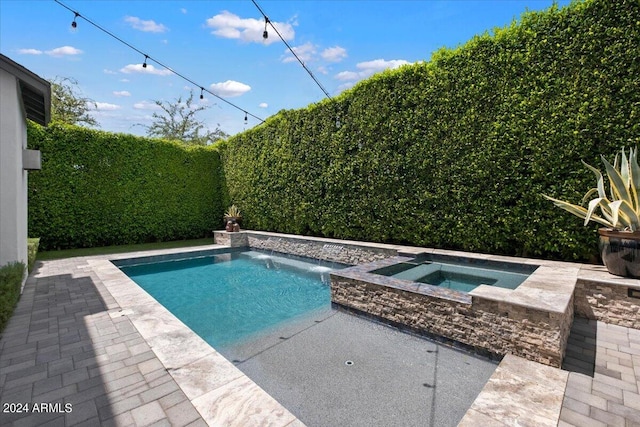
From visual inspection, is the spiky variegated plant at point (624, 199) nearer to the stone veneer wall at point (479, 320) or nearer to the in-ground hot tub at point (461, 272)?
the in-ground hot tub at point (461, 272)

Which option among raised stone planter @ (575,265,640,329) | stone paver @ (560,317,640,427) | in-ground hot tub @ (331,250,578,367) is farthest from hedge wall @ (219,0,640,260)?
stone paver @ (560,317,640,427)

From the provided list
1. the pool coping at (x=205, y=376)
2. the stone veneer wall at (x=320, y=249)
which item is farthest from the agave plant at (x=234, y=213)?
the pool coping at (x=205, y=376)

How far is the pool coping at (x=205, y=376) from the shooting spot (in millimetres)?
2098

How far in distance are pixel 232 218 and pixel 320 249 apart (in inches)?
203

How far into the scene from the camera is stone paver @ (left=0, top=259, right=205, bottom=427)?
217 centimetres

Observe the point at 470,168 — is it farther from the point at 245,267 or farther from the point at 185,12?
the point at 185,12

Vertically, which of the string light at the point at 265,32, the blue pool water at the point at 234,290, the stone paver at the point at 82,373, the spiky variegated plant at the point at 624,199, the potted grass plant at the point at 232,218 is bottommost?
the blue pool water at the point at 234,290

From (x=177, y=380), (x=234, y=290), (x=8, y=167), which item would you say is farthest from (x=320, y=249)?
(x=8, y=167)

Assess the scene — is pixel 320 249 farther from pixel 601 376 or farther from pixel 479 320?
pixel 601 376

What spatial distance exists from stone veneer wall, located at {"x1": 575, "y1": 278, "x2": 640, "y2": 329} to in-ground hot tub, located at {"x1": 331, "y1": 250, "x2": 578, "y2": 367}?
0.80 feet

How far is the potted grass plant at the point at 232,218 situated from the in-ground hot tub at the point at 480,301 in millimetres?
8038

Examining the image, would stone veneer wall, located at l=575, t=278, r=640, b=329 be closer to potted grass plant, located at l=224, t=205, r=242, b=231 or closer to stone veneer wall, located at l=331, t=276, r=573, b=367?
stone veneer wall, located at l=331, t=276, r=573, b=367

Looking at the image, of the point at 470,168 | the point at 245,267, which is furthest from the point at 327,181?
the point at 470,168

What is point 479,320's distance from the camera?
3.48 meters
